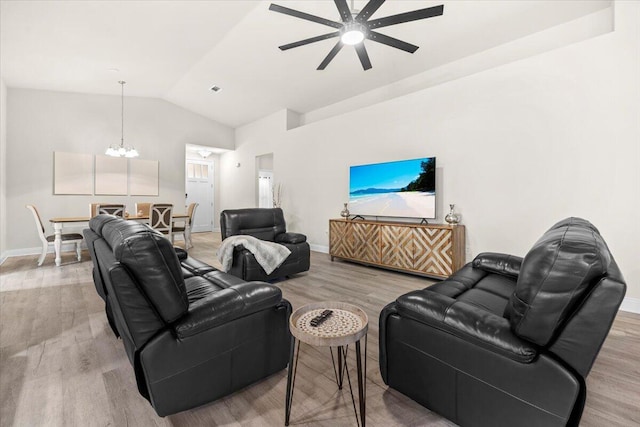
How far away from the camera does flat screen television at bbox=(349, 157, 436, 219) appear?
13.9 feet

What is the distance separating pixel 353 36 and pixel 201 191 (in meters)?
7.88

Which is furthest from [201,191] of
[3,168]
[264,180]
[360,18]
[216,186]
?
[360,18]

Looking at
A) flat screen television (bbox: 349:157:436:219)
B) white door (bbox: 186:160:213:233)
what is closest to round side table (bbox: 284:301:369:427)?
flat screen television (bbox: 349:157:436:219)

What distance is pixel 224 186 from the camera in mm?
9312

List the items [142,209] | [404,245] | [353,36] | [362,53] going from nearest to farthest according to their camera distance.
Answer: [353,36] → [362,53] → [404,245] → [142,209]

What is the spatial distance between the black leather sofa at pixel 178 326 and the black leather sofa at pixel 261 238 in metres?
1.92

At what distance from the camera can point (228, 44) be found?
467 centimetres

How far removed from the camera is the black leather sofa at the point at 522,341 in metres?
1.01

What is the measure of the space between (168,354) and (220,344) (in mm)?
243

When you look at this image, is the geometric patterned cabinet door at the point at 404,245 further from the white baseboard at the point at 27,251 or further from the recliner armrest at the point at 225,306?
the white baseboard at the point at 27,251

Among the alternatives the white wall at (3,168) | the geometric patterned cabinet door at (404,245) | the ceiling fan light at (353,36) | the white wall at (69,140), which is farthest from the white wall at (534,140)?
the white wall at (3,168)

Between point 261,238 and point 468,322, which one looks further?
point 261,238

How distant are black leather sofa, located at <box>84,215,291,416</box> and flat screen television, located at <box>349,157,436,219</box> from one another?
3178 millimetres

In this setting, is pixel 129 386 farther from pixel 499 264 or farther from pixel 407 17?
pixel 407 17
